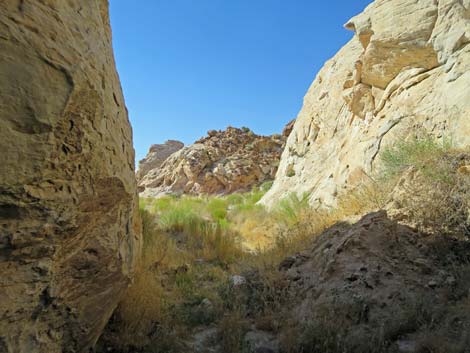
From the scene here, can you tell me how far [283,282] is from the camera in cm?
316

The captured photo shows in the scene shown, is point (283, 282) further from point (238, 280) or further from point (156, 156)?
point (156, 156)

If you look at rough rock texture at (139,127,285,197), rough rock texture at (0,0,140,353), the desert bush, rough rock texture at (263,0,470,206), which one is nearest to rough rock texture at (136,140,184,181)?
rough rock texture at (139,127,285,197)

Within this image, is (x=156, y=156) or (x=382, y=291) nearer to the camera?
(x=382, y=291)

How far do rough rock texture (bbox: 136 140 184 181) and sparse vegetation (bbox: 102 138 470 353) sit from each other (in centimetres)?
2151

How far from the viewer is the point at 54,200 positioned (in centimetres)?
138

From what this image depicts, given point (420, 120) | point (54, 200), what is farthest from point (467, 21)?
point (54, 200)

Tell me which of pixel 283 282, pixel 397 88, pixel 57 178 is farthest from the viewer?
pixel 397 88

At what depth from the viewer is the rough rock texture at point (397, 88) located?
4.86m

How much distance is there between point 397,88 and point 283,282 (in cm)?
489

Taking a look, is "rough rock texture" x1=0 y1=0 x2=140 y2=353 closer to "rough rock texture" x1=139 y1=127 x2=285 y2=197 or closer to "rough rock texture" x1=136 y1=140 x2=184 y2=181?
"rough rock texture" x1=139 y1=127 x2=285 y2=197

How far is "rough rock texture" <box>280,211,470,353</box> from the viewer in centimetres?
209

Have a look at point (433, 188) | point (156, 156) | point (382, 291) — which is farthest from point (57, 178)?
point (156, 156)

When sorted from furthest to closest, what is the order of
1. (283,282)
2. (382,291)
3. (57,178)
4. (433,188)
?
1. (433,188)
2. (283,282)
3. (382,291)
4. (57,178)

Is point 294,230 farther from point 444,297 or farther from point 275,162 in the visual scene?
point 275,162
